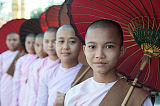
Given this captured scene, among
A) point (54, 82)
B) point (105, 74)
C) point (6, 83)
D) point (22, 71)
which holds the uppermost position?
point (105, 74)

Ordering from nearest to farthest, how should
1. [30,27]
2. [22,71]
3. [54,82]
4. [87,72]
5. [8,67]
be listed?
1. [87,72]
2. [54,82]
3. [22,71]
4. [30,27]
5. [8,67]

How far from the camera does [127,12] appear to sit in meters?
1.44

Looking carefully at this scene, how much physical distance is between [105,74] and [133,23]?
40 centimetres

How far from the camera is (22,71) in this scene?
3.67 m

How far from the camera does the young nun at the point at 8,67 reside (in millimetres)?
4141

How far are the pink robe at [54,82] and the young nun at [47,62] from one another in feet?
1.28

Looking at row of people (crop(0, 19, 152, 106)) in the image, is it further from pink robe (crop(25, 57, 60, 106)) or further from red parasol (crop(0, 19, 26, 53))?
red parasol (crop(0, 19, 26, 53))

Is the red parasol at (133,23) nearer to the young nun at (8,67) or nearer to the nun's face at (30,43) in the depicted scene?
the nun's face at (30,43)

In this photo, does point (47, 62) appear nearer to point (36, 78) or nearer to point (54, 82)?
point (36, 78)

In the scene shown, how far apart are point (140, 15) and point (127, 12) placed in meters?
0.10

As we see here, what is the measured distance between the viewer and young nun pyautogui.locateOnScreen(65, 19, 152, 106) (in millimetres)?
Result: 1311

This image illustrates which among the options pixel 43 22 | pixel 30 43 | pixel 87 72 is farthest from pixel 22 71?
pixel 87 72

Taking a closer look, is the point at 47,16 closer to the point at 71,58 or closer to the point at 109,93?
the point at 71,58

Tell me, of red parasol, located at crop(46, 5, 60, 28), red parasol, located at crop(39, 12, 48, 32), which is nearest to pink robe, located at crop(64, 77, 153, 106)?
red parasol, located at crop(46, 5, 60, 28)
